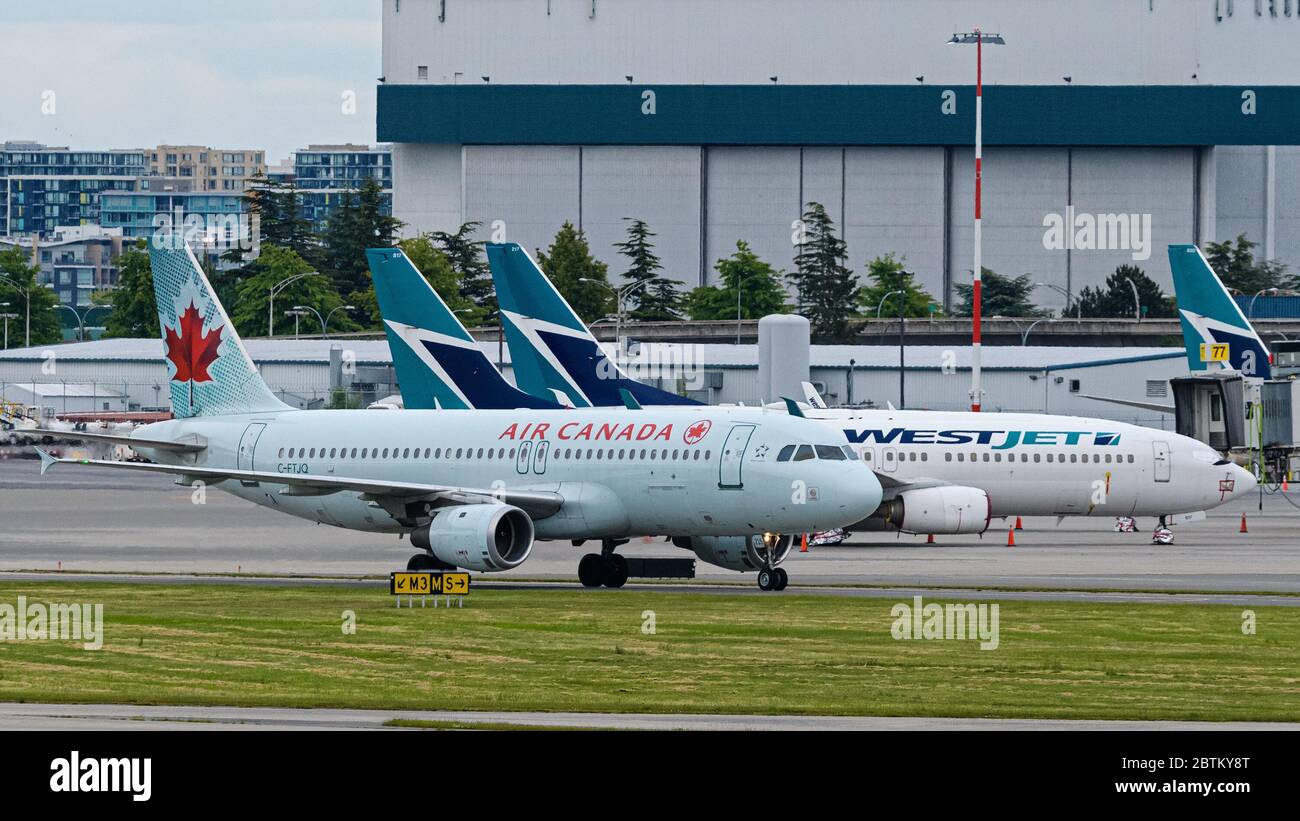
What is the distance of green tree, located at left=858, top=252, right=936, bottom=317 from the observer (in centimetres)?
16200

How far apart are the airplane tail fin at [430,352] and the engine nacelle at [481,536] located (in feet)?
53.9

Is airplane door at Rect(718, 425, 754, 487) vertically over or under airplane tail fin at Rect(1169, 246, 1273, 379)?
under

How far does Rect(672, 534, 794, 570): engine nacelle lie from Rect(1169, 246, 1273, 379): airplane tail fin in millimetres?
39120

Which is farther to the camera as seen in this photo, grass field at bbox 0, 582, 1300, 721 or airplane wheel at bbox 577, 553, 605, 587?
airplane wheel at bbox 577, 553, 605, 587

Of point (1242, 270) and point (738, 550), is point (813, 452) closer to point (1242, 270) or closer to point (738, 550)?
point (738, 550)

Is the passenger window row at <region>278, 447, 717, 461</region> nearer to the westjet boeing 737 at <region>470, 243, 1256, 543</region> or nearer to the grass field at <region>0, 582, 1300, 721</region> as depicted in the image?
the grass field at <region>0, 582, 1300, 721</region>

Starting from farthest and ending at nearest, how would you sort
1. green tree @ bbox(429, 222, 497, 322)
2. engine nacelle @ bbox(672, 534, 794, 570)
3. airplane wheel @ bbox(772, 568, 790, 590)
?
green tree @ bbox(429, 222, 497, 322) < engine nacelle @ bbox(672, 534, 794, 570) < airplane wheel @ bbox(772, 568, 790, 590)

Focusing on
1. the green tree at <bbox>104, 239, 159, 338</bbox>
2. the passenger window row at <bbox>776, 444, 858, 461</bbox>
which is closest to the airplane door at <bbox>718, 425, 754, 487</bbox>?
the passenger window row at <bbox>776, 444, 858, 461</bbox>

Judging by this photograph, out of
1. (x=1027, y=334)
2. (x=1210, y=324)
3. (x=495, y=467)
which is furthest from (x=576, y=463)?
(x=1027, y=334)

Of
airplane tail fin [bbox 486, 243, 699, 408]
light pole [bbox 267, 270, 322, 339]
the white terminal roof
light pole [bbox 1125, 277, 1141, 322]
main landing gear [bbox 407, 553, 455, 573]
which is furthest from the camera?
light pole [bbox 267, 270, 322, 339]

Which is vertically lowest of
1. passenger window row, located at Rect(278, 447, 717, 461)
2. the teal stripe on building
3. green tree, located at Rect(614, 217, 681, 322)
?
passenger window row, located at Rect(278, 447, 717, 461)

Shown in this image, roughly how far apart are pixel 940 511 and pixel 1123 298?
115m
